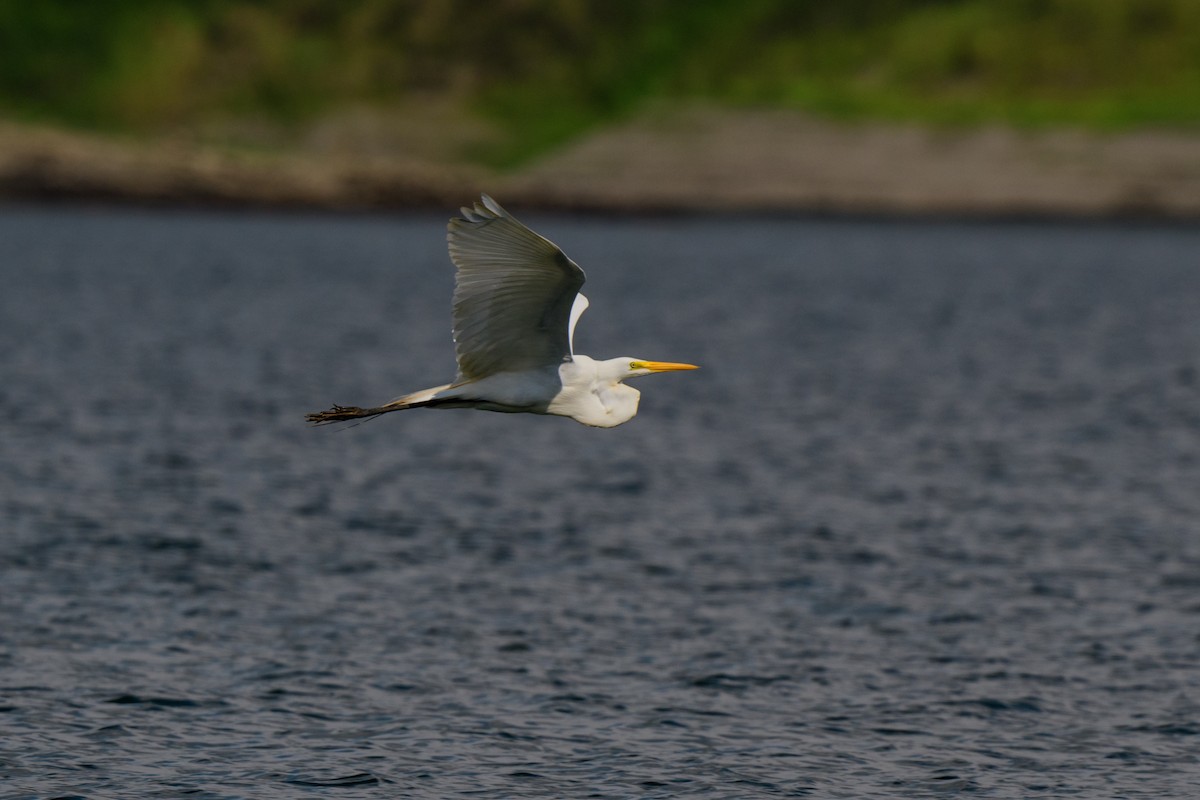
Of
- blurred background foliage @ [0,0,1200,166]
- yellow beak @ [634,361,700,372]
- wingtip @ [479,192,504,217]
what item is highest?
blurred background foliage @ [0,0,1200,166]

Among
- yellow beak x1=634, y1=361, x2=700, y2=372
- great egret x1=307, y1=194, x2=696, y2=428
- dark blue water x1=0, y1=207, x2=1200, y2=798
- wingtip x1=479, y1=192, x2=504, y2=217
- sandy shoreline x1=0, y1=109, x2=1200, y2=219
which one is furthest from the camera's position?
sandy shoreline x1=0, y1=109, x2=1200, y2=219

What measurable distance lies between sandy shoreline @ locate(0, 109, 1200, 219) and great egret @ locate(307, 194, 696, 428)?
92.1 metres

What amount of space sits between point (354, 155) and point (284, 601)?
98.2m

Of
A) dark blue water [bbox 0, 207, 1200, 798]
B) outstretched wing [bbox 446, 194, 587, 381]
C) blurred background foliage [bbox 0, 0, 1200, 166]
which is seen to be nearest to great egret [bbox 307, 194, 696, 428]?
outstretched wing [bbox 446, 194, 587, 381]

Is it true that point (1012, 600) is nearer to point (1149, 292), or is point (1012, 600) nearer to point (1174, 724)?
point (1174, 724)

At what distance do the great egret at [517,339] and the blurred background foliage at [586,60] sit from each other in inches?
3839

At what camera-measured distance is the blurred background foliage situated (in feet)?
379

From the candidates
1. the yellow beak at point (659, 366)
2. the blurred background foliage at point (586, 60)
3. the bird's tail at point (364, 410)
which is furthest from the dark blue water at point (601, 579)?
the blurred background foliage at point (586, 60)

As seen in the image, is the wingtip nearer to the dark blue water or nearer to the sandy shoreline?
the dark blue water

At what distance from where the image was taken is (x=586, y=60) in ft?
422

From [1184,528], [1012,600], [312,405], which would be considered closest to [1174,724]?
[1012,600]

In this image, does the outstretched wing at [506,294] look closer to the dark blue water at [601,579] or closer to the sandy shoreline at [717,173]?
the dark blue water at [601,579]

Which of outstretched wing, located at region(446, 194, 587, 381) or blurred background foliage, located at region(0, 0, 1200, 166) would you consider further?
blurred background foliage, located at region(0, 0, 1200, 166)

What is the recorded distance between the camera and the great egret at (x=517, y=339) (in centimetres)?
1439
